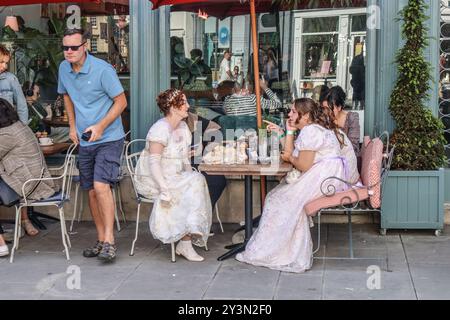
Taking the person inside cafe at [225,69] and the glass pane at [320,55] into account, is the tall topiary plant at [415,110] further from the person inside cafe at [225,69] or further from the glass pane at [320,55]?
the person inside cafe at [225,69]

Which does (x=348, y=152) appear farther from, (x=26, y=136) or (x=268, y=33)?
(x=26, y=136)

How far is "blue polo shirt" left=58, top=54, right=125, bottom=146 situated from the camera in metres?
6.47

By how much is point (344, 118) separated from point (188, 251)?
1994mm

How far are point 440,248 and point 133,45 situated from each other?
3583mm

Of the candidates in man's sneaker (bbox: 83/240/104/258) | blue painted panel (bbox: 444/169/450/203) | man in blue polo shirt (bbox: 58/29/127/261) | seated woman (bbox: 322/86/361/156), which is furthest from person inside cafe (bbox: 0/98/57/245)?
blue painted panel (bbox: 444/169/450/203)

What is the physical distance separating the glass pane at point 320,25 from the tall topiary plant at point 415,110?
2.91 feet

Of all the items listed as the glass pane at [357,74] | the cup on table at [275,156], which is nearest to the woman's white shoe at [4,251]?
the cup on table at [275,156]

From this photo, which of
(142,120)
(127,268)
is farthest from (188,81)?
(127,268)

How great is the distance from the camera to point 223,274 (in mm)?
6113

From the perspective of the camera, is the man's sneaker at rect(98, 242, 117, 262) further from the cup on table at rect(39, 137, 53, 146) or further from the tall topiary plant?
the tall topiary plant

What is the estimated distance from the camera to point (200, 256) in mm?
6621

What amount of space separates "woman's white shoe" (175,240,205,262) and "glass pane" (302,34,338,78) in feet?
8.17

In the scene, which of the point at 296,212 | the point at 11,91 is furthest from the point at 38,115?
the point at 296,212
